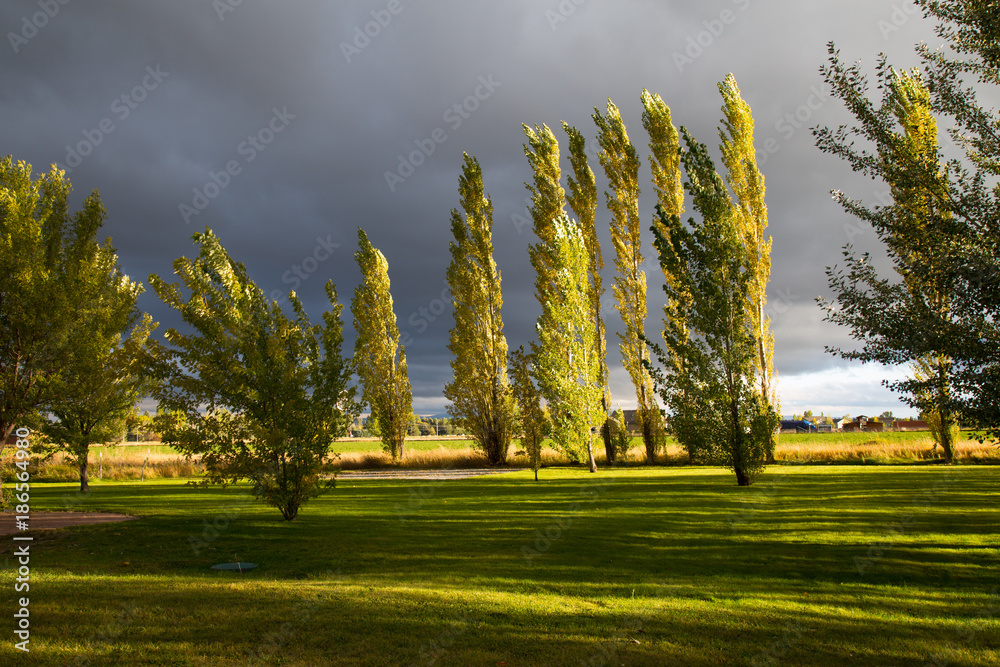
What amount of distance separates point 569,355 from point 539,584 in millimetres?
19803

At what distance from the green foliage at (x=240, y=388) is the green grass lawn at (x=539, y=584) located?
1.50 meters

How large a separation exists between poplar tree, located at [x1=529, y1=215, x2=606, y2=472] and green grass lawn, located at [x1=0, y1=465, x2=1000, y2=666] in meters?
9.97

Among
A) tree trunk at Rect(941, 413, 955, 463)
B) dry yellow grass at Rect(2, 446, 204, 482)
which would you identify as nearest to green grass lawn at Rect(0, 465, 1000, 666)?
tree trunk at Rect(941, 413, 955, 463)

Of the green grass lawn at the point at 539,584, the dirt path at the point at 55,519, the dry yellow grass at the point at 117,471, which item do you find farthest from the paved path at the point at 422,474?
the green grass lawn at the point at 539,584

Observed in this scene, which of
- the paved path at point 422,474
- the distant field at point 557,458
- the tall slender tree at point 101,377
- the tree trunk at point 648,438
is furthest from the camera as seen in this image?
the tree trunk at point 648,438

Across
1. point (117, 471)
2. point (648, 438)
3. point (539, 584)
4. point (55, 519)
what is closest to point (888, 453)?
point (648, 438)

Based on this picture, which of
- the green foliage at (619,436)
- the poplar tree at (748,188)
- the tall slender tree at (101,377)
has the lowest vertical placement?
the green foliage at (619,436)

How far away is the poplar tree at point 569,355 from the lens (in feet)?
85.8

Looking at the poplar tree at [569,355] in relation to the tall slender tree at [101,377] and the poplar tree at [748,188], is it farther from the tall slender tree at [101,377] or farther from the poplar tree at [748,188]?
the tall slender tree at [101,377]

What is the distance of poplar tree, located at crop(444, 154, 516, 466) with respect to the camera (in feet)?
117

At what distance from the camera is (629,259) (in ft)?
109

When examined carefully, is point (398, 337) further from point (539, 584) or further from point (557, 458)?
point (539, 584)

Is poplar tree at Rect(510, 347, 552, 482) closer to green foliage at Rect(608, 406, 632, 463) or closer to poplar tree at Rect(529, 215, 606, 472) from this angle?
poplar tree at Rect(529, 215, 606, 472)

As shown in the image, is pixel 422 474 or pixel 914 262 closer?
pixel 914 262
